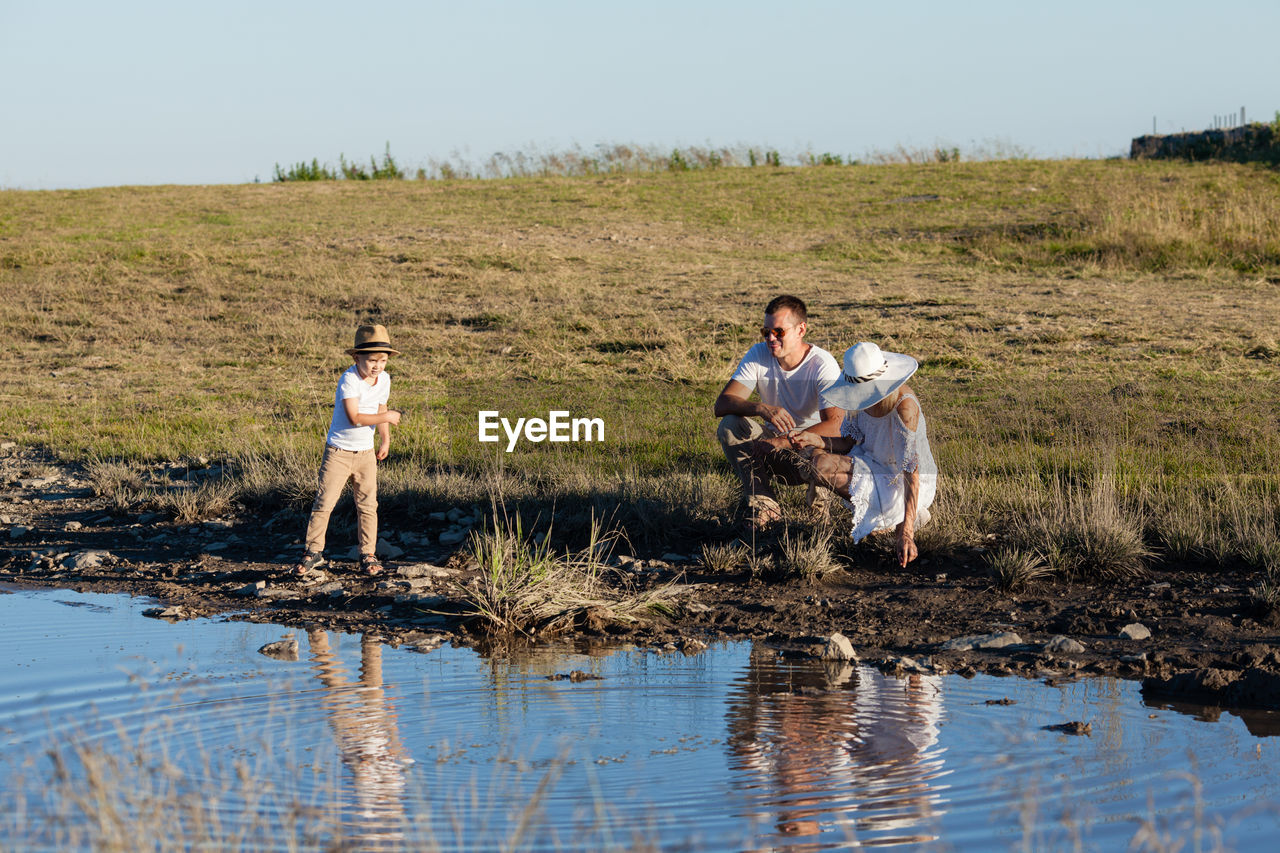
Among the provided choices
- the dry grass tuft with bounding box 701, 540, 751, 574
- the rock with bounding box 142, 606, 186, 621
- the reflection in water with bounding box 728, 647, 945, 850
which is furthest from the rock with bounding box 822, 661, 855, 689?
the rock with bounding box 142, 606, 186, 621

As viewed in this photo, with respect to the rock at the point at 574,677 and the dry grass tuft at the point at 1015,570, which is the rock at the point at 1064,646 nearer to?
the dry grass tuft at the point at 1015,570

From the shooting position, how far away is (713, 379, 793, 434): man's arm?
896 cm

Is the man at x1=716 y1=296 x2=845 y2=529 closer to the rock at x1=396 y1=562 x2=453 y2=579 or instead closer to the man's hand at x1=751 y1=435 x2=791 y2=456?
the man's hand at x1=751 y1=435 x2=791 y2=456

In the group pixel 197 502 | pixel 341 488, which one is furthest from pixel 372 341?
pixel 197 502

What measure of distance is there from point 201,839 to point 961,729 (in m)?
3.04

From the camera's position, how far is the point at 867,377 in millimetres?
8250

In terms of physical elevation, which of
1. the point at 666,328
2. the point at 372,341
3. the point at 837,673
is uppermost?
the point at 372,341

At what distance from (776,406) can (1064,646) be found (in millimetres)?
3003

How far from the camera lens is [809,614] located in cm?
774

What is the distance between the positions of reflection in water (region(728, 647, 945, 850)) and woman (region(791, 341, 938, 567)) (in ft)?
6.08

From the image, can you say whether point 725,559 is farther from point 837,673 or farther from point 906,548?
point 837,673

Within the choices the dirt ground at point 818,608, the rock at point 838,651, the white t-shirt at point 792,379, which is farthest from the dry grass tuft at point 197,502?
the rock at point 838,651

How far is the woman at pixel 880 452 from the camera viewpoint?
8211 millimetres

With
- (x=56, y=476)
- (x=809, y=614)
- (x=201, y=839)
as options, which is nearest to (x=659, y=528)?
(x=809, y=614)
